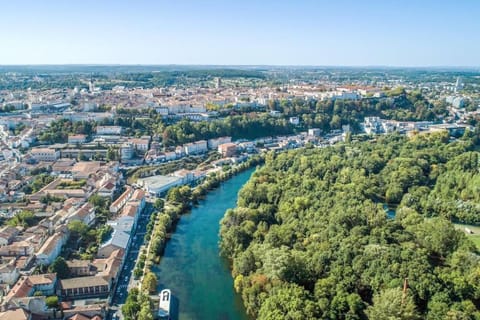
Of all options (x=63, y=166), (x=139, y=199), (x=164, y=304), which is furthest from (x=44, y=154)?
(x=164, y=304)

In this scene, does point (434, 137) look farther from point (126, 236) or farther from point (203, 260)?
point (126, 236)

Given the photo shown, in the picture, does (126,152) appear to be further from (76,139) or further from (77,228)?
(77,228)

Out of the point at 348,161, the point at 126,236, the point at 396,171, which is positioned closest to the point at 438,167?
the point at 396,171

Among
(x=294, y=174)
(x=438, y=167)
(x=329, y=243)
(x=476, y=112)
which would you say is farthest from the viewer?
(x=476, y=112)

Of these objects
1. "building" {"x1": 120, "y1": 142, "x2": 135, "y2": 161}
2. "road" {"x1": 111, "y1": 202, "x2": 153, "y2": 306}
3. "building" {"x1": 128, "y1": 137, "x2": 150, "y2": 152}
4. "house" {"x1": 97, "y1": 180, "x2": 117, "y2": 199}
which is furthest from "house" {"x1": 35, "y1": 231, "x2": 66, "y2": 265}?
"building" {"x1": 128, "y1": 137, "x2": 150, "y2": 152}

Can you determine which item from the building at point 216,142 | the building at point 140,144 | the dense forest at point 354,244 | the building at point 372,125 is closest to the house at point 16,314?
the dense forest at point 354,244

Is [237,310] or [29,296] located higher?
[29,296]
